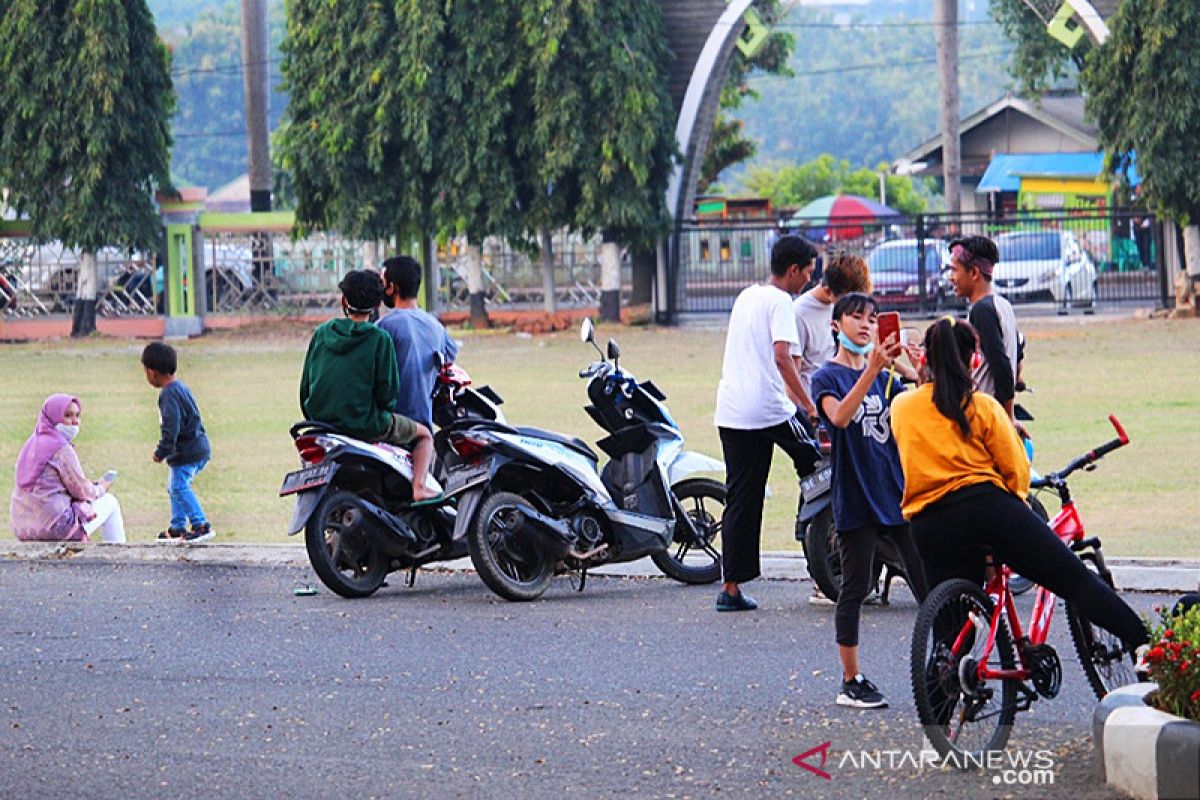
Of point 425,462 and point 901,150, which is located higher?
point 901,150

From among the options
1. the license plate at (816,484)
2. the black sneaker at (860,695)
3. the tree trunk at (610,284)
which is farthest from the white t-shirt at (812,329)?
the tree trunk at (610,284)

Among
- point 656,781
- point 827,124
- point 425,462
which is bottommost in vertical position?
point 656,781

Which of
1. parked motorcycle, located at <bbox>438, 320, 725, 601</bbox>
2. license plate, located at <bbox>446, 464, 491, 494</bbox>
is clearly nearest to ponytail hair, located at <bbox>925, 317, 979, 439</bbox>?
parked motorcycle, located at <bbox>438, 320, 725, 601</bbox>

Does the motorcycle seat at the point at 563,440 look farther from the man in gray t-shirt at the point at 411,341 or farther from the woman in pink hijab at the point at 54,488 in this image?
the woman in pink hijab at the point at 54,488

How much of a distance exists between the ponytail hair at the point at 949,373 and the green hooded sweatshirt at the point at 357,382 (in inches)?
166

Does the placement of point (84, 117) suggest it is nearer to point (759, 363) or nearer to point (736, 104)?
point (736, 104)

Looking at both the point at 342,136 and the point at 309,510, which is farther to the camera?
the point at 342,136

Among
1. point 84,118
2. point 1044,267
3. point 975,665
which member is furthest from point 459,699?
point 84,118

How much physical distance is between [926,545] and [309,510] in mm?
4133

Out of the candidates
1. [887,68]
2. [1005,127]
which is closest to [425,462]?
[1005,127]

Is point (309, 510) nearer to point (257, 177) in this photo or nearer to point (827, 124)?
point (257, 177)

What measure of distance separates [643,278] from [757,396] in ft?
100

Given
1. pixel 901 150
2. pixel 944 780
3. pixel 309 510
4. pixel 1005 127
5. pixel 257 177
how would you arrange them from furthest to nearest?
pixel 901 150, pixel 1005 127, pixel 257 177, pixel 309 510, pixel 944 780

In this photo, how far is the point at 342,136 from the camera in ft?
120
